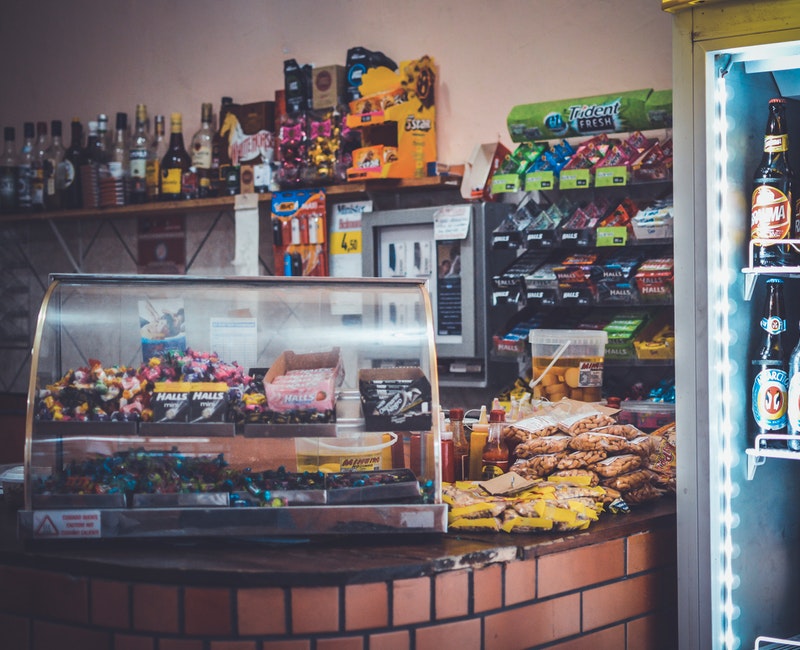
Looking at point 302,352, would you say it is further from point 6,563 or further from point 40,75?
point 40,75

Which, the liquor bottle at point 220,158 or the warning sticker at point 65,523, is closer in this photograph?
the warning sticker at point 65,523

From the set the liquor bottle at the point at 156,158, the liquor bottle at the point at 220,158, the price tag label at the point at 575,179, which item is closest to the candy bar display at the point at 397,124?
the price tag label at the point at 575,179

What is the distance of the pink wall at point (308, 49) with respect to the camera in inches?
169

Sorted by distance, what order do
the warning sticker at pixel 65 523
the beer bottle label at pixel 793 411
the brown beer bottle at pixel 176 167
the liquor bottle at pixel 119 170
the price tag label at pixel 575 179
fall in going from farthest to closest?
the liquor bottle at pixel 119 170
the brown beer bottle at pixel 176 167
the price tag label at pixel 575 179
the beer bottle label at pixel 793 411
the warning sticker at pixel 65 523

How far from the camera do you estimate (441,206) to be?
4.38 metres

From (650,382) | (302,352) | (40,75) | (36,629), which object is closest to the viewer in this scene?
(36,629)

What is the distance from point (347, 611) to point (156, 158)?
409cm

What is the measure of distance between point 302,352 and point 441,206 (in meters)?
1.99

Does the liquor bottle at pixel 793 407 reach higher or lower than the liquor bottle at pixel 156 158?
lower

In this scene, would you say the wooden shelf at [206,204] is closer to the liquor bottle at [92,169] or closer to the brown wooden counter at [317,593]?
the liquor bottle at [92,169]

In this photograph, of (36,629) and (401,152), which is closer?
(36,629)

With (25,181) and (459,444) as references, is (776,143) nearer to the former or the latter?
(459,444)

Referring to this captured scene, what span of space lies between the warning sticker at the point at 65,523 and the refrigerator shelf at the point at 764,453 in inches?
61.9

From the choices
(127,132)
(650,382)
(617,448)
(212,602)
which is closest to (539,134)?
(650,382)
